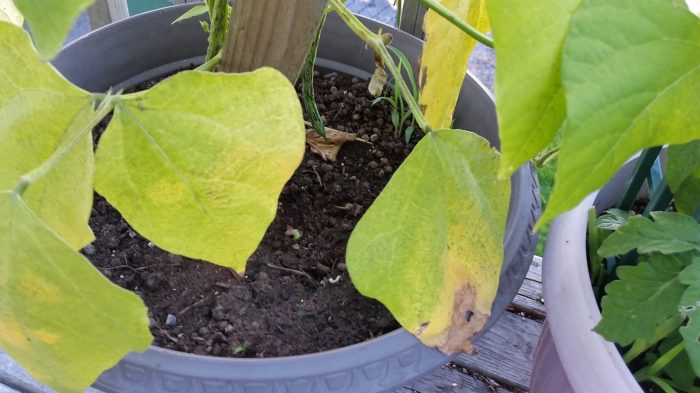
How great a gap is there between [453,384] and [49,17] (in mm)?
549

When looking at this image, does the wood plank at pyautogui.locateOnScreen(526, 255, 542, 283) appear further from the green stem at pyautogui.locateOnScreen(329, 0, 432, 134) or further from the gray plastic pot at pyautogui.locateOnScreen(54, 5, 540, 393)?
the green stem at pyautogui.locateOnScreen(329, 0, 432, 134)

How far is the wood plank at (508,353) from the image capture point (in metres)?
0.65

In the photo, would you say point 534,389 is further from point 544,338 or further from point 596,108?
point 596,108

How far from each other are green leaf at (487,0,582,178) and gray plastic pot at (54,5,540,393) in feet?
0.70

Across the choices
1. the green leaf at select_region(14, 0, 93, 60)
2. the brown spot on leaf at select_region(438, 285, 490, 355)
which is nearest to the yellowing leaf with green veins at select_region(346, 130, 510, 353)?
the brown spot on leaf at select_region(438, 285, 490, 355)

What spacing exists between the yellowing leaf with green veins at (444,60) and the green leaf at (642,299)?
17cm

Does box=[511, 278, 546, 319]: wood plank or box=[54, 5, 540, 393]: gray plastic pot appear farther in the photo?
box=[511, 278, 546, 319]: wood plank

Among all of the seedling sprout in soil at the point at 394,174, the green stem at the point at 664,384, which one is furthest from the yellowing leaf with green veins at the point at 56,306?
the green stem at the point at 664,384

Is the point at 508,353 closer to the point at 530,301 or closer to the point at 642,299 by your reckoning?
the point at 530,301

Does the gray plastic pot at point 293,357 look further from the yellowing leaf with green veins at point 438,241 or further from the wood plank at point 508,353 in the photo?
the wood plank at point 508,353

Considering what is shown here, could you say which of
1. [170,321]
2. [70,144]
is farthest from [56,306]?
[170,321]

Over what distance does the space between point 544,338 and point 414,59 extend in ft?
1.01

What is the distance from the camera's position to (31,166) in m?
0.37

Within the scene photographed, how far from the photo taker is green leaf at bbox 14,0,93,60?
0.21 meters
